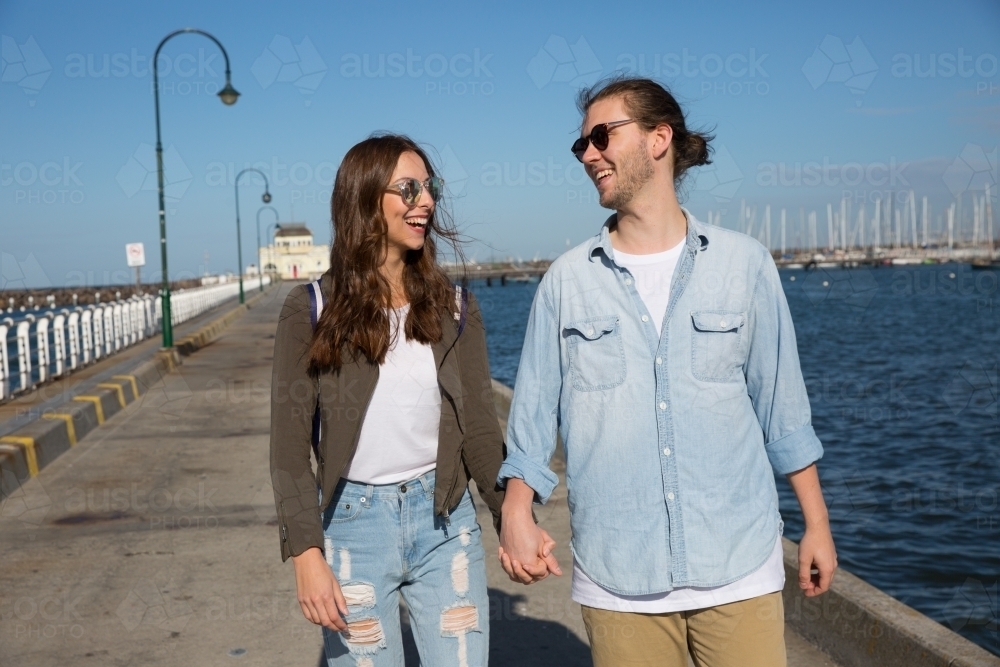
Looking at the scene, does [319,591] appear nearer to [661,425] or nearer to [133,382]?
[661,425]

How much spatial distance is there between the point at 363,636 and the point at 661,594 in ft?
2.54

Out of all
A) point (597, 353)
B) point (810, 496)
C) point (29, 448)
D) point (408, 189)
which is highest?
point (408, 189)

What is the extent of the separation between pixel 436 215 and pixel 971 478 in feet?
42.3

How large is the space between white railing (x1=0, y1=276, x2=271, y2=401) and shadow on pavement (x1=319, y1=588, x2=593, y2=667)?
30.0 feet

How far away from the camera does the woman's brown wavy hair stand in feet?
8.31

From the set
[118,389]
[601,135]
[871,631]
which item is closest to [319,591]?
[601,135]

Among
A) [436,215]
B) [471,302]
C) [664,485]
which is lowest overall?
[664,485]

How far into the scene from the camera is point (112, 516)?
6789 mm

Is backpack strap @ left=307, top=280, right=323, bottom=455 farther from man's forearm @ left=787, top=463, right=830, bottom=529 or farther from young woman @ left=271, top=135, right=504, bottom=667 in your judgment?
Answer: man's forearm @ left=787, top=463, right=830, bottom=529

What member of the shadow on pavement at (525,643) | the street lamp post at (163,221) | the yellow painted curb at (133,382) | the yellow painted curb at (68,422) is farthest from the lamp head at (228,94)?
the shadow on pavement at (525,643)

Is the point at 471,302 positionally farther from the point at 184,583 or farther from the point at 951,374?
the point at 951,374

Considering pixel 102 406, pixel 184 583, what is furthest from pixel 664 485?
pixel 102 406

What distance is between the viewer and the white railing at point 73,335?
13.0 meters

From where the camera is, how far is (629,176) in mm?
2518
